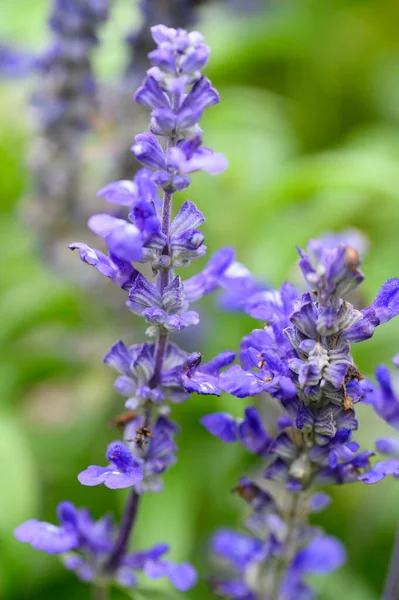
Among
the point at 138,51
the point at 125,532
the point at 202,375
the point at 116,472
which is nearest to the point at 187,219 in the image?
the point at 202,375

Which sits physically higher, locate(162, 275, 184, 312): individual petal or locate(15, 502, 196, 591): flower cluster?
locate(162, 275, 184, 312): individual petal

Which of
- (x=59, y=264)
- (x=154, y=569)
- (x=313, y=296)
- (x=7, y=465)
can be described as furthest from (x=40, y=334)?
(x=313, y=296)

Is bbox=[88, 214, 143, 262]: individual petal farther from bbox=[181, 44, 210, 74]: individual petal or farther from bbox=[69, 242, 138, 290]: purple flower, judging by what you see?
bbox=[181, 44, 210, 74]: individual petal

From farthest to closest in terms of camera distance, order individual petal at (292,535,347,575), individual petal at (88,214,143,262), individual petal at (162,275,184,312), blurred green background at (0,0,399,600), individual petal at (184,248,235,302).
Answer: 1. blurred green background at (0,0,399,600)
2. individual petal at (292,535,347,575)
3. individual petal at (184,248,235,302)
4. individual petal at (162,275,184,312)
5. individual petal at (88,214,143,262)

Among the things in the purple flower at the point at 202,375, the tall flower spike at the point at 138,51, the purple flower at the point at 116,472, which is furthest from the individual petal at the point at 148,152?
the tall flower spike at the point at 138,51

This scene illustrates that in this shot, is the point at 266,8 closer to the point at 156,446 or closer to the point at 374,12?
the point at 374,12

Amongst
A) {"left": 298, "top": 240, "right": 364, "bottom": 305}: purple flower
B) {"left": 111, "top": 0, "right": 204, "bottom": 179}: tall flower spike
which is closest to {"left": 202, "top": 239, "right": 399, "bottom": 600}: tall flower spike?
{"left": 298, "top": 240, "right": 364, "bottom": 305}: purple flower
